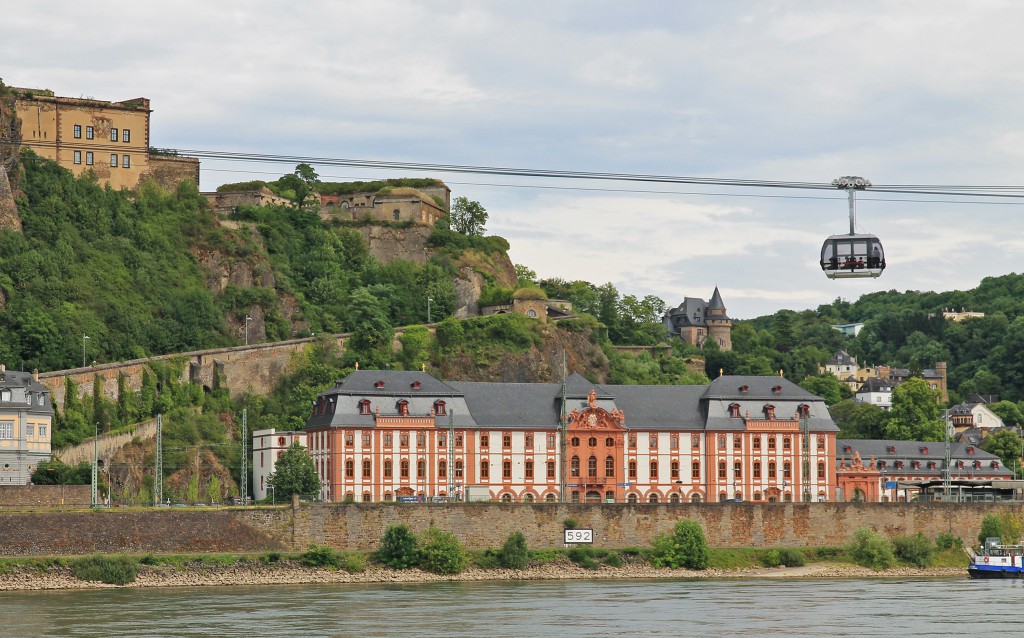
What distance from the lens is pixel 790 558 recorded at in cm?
9169

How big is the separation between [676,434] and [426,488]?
16.0 metres

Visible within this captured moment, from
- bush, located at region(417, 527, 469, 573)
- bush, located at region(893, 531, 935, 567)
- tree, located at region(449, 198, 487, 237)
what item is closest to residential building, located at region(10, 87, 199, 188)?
tree, located at region(449, 198, 487, 237)

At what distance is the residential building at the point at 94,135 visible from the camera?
12388 centimetres

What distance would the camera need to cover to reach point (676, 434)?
10656 cm

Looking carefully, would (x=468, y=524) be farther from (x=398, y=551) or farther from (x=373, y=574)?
(x=373, y=574)

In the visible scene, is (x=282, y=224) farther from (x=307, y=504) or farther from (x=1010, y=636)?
(x=1010, y=636)

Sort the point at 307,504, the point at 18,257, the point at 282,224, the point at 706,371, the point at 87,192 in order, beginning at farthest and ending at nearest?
the point at 706,371 < the point at 282,224 < the point at 87,192 < the point at 18,257 < the point at 307,504

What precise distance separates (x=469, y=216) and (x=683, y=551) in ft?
225

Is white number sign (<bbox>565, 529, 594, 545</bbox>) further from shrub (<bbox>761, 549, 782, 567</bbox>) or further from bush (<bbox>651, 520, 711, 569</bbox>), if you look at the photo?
shrub (<bbox>761, 549, 782, 567</bbox>)

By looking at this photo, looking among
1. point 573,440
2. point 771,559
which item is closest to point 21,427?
point 573,440

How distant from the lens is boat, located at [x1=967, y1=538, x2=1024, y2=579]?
9038 cm

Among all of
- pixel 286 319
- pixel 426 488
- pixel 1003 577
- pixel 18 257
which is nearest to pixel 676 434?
pixel 426 488

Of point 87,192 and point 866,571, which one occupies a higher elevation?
point 87,192

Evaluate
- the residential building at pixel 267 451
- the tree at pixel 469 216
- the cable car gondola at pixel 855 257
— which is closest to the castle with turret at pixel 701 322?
the tree at pixel 469 216
